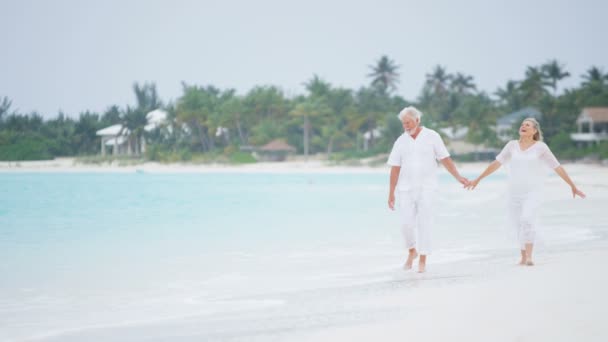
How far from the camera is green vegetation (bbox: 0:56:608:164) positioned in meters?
54.3

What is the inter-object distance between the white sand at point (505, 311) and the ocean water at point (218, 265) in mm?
345

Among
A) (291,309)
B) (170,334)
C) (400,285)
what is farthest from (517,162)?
(170,334)

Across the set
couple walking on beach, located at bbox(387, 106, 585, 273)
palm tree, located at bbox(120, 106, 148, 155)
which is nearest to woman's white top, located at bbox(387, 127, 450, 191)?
couple walking on beach, located at bbox(387, 106, 585, 273)

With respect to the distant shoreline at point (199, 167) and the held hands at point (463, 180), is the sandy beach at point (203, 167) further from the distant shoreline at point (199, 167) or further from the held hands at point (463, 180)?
the held hands at point (463, 180)

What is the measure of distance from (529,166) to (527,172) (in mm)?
58

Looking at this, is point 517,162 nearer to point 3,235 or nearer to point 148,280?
point 148,280

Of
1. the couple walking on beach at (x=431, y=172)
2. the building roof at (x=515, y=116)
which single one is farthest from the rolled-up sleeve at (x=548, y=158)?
the building roof at (x=515, y=116)

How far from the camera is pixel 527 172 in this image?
6547mm

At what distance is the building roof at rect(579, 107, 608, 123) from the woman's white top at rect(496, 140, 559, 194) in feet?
155

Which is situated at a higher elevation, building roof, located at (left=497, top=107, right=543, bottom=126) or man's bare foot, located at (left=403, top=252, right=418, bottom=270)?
building roof, located at (left=497, top=107, right=543, bottom=126)

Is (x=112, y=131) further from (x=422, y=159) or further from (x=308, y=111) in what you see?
(x=422, y=159)

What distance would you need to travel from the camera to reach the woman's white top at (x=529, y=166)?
6.54 metres

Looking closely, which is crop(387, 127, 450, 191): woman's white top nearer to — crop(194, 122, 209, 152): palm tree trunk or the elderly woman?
the elderly woman

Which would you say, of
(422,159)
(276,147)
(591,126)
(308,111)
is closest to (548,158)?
(422,159)
